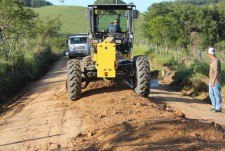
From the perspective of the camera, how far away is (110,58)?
45.0ft

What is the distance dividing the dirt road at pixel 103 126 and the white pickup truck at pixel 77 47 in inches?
A: 727

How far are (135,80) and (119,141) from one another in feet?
20.9

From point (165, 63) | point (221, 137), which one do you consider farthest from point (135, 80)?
point (165, 63)

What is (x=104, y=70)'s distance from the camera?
13.7 meters

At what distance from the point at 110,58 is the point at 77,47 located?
20.8m

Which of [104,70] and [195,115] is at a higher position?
[104,70]

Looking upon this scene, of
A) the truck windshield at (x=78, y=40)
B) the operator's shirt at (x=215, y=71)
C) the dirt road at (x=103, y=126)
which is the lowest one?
the dirt road at (x=103, y=126)

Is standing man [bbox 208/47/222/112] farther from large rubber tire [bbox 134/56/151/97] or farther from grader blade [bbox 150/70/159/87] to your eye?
grader blade [bbox 150/70/159/87]

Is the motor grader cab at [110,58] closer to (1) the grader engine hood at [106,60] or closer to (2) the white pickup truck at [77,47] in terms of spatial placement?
(1) the grader engine hood at [106,60]

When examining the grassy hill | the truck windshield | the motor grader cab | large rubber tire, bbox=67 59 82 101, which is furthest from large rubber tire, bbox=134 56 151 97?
the grassy hill

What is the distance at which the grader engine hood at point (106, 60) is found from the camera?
13.7m

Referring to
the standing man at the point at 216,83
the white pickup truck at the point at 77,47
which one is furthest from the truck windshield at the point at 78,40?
the standing man at the point at 216,83

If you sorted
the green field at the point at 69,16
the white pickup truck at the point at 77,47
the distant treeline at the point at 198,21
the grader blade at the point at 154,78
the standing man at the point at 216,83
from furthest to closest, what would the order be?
the green field at the point at 69,16 → the distant treeline at the point at 198,21 → the white pickup truck at the point at 77,47 → the grader blade at the point at 154,78 → the standing man at the point at 216,83

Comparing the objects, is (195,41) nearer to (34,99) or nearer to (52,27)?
(52,27)
